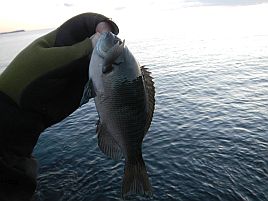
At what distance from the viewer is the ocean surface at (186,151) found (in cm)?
1422

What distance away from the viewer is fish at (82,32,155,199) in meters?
4.24

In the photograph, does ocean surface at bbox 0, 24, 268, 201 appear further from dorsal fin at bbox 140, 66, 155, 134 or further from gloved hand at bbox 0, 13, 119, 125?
dorsal fin at bbox 140, 66, 155, 134

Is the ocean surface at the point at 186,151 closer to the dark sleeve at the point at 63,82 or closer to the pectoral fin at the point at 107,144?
the dark sleeve at the point at 63,82

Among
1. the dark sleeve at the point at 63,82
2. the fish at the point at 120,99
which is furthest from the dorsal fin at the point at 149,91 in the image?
the dark sleeve at the point at 63,82

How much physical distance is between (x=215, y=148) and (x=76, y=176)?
771 cm

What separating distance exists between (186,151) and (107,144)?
13.3 m

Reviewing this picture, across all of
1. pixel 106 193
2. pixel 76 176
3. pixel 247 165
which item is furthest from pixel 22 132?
pixel 247 165

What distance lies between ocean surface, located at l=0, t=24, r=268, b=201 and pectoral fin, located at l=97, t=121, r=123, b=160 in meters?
9.48

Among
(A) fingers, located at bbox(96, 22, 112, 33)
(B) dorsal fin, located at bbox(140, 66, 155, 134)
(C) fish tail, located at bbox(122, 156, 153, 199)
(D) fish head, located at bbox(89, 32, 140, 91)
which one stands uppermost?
(A) fingers, located at bbox(96, 22, 112, 33)

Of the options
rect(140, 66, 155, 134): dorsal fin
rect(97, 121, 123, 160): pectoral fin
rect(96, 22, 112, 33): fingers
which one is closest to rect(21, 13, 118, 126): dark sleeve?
rect(96, 22, 112, 33): fingers

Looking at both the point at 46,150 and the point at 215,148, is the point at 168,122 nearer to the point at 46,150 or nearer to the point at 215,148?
the point at 215,148

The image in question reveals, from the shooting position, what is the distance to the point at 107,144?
473cm

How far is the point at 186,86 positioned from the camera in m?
31.4

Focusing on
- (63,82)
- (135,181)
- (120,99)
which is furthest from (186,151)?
(120,99)
